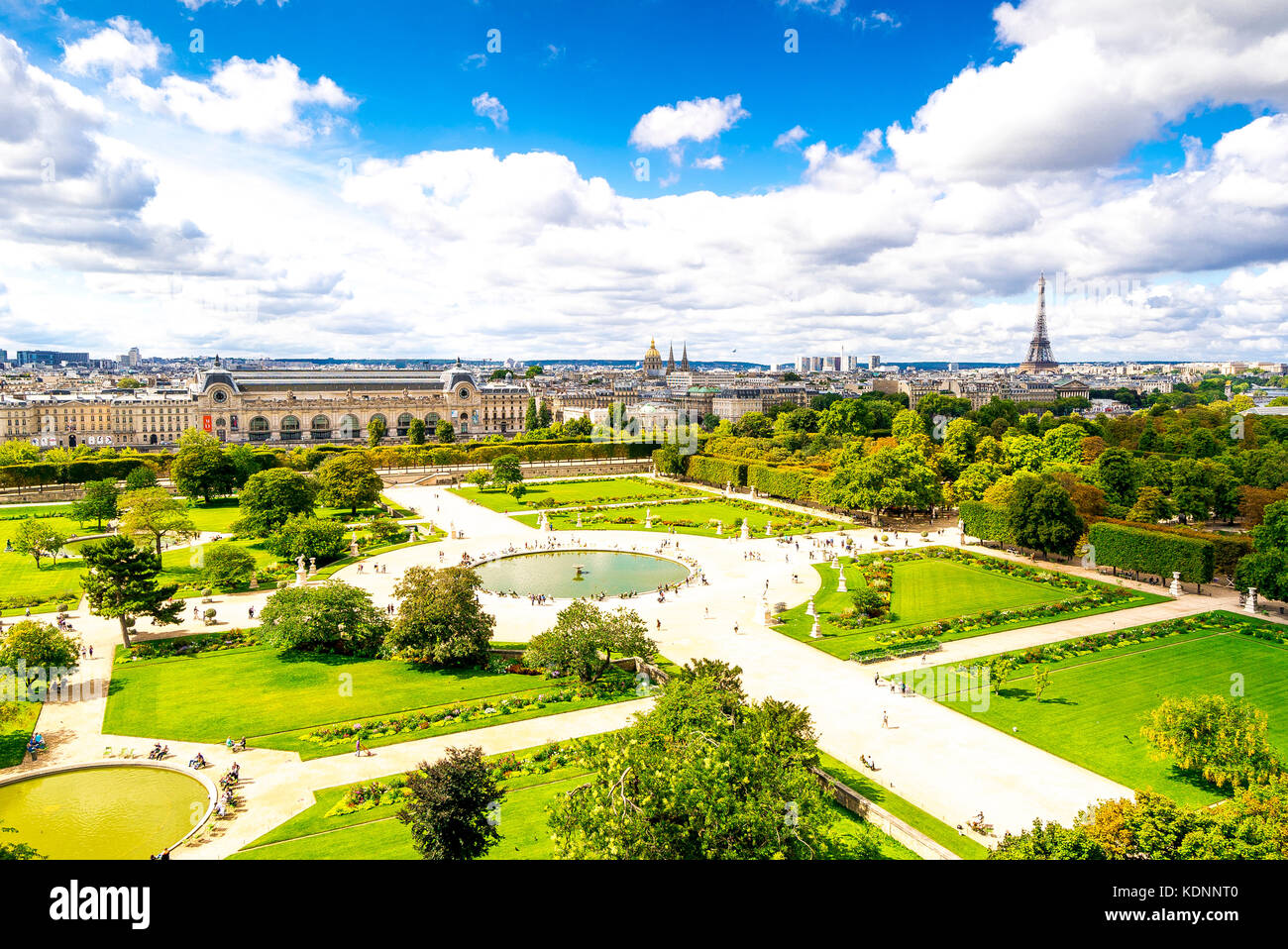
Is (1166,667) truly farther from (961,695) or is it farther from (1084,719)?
(961,695)

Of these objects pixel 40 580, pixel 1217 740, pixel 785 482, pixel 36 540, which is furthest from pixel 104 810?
pixel 785 482

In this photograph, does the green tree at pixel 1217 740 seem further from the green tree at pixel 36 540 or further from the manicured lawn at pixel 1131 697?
the green tree at pixel 36 540

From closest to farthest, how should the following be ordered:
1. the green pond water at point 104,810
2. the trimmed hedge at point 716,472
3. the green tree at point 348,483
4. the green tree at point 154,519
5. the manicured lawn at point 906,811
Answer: the manicured lawn at point 906,811
the green pond water at point 104,810
the green tree at point 154,519
the green tree at point 348,483
the trimmed hedge at point 716,472

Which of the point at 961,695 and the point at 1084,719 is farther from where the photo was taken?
the point at 961,695

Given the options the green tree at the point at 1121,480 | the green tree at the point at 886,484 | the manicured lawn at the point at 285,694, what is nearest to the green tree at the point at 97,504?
the manicured lawn at the point at 285,694

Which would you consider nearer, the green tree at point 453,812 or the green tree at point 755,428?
the green tree at point 453,812

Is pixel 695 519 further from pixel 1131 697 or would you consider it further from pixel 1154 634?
pixel 1131 697
